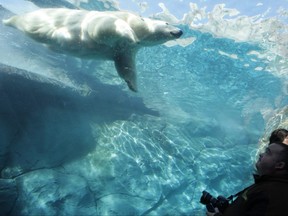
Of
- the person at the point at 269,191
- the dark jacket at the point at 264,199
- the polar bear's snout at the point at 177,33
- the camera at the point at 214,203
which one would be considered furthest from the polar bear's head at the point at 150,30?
the dark jacket at the point at 264,199

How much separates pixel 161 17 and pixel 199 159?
7.51 meters

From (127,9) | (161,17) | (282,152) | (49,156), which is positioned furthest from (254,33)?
(282,152)

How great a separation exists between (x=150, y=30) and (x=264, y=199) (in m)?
4.24

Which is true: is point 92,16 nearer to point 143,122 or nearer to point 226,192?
point 143,122

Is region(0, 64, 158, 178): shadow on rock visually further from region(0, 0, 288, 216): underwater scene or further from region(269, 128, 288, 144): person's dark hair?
region(269, 128, 288, 144): person's dark hair

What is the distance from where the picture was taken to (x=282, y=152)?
91.4 inches

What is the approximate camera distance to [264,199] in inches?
77.9

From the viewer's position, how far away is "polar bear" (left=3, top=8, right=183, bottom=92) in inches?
206

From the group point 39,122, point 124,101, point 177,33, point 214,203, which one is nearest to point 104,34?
point 177,33

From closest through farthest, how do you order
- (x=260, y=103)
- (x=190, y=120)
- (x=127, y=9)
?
(x=127, y=9)
(x=190, y=120)
(x=260, y=103)

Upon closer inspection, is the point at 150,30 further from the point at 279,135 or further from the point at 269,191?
A: the point at 269,191

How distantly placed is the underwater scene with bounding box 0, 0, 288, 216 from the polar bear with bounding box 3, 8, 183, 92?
2 centimetres

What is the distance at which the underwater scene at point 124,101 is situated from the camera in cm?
634

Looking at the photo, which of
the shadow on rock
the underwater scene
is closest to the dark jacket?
the underwater scene
